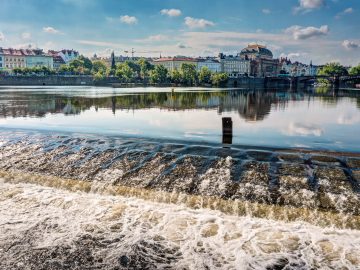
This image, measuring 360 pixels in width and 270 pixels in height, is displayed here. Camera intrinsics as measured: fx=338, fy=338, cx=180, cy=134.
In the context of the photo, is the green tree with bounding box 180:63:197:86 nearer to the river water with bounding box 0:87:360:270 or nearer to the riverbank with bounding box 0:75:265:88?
the riverbank with bounding box 0:75:265:88

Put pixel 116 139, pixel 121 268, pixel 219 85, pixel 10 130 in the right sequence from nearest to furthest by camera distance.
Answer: pixel 121 268, pixel 116 139, pixel 10 130, pixel 219 85

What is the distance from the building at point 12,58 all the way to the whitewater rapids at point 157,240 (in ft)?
605

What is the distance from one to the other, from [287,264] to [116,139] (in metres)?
11.0

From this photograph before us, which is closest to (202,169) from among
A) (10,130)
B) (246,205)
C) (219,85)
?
(246,205)

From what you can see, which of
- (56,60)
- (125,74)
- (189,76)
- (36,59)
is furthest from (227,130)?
(56,60)

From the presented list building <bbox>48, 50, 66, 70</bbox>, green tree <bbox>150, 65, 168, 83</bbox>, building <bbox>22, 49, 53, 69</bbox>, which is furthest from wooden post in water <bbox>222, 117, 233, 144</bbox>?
building <bbox>48, 50, 66, 70</bbox>

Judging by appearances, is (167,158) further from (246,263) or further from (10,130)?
(10,130)

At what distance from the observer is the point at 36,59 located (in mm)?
178000

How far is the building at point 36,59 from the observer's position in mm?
176000

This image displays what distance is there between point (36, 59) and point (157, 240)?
191 meters

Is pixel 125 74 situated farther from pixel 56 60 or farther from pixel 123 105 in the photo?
pixel 123 105

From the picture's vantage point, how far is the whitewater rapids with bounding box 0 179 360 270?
7.00m

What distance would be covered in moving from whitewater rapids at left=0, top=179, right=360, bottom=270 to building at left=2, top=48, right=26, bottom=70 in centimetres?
18430

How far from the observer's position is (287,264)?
22.7 ft
